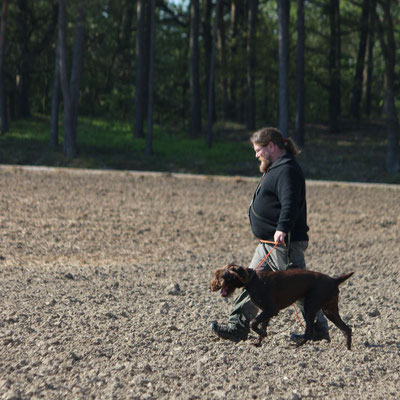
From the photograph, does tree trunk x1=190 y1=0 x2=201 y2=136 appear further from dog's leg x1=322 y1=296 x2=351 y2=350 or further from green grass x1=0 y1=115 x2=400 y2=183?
dog's leg x1=322 y1=296 x2=351 y2=350

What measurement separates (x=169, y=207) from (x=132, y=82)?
98.9 ft

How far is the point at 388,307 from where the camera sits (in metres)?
7.51

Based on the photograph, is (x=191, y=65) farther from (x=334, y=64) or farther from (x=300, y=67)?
(x=334, y=64)

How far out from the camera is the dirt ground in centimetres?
503

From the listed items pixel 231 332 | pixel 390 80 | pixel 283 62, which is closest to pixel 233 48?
pixel 283 62

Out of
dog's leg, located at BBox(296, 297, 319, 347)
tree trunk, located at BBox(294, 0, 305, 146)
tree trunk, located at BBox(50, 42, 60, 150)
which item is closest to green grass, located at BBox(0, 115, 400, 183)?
tree trunk, located at BBox(50, 42, 60, 150)

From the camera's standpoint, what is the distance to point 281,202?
5.43m

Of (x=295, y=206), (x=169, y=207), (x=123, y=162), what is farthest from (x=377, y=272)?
(x=123, y=162)

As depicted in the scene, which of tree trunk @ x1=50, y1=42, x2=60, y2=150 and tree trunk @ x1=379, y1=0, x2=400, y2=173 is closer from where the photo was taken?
tree trunk @ x1=379, y1=0, x2=400, y2=173

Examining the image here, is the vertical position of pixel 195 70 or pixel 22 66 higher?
pixel 22 66

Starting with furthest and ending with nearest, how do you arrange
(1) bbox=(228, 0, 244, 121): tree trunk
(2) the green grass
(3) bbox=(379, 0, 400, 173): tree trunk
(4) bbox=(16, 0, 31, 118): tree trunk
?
(4) bbox=(16, 0, 31, 118): tree trunk → (1) bbox=(228, 0, 244, 121): tree trunk → (2) the green grass → (3) bbox=(379, 0, 400, 173): tree trunk

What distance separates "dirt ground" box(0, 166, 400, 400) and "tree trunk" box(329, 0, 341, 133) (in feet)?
57.1

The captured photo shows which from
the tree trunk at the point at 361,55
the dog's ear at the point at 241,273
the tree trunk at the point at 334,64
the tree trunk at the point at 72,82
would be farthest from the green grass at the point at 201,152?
the dog's ear at the point at 241,273

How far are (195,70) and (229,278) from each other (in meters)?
28.0
